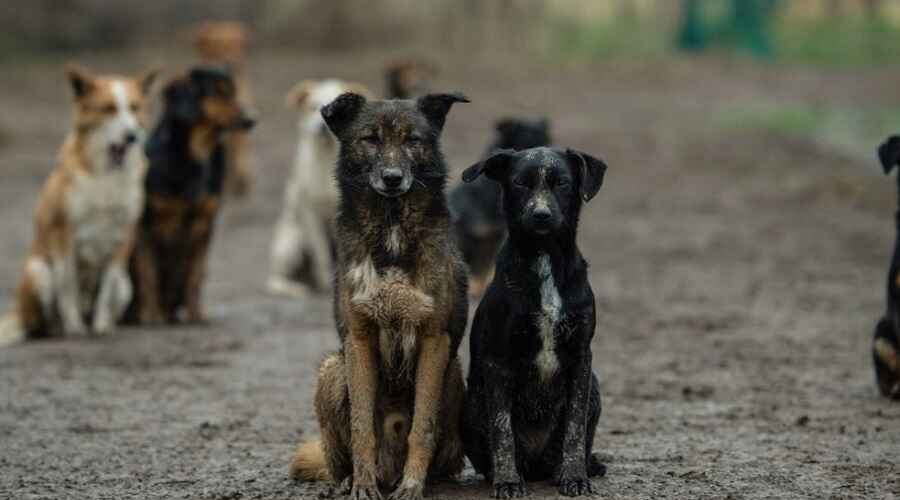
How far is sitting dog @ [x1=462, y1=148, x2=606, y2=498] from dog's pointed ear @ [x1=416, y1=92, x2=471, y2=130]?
0.27 metres

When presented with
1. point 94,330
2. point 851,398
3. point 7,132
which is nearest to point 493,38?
point 7,132

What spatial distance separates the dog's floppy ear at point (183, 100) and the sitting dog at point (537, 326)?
5.74 m

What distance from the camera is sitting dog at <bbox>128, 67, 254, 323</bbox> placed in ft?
37.3

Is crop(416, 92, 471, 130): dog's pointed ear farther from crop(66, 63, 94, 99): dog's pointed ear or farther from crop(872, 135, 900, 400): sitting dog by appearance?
crop(66, 63, 94, 99): dog's pointed ear

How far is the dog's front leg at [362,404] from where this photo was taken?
580 centimetres

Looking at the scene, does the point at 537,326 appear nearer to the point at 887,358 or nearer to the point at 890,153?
the point at 887,358

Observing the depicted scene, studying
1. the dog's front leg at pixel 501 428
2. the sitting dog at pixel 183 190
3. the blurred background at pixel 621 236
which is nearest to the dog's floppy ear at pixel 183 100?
the sitting dog at pixel 183 190

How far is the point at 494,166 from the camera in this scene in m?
5.96

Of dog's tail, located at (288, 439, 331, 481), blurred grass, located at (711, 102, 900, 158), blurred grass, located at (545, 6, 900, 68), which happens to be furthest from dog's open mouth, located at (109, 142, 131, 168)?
blurred grass, located at (545, 6, 900, 68)

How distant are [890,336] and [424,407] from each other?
3.15 metres

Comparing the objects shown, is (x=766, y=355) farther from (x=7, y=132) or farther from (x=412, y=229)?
(x=7, y=132)

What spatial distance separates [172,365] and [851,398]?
4180 millimetres

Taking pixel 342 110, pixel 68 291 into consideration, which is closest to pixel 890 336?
pixel 342 110

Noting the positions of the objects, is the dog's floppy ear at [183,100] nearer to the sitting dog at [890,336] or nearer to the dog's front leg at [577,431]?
the sitting dog at [890,336]
